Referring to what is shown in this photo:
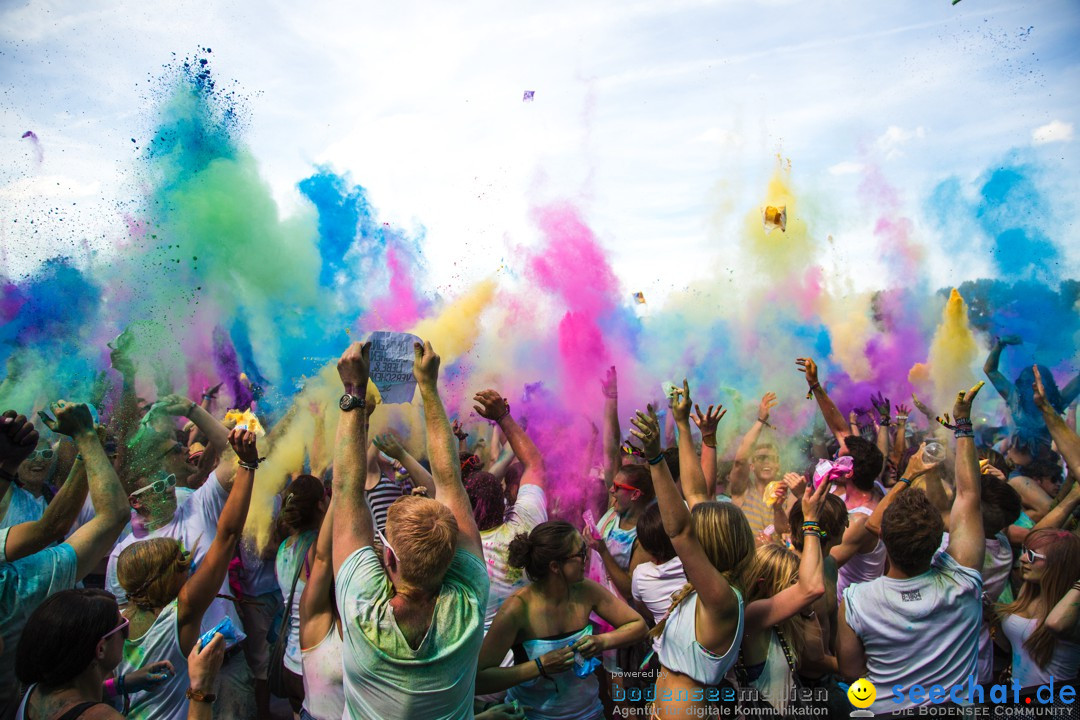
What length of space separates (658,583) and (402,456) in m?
1.65

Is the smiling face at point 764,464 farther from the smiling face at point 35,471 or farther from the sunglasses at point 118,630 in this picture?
the smiling face at point 35,471

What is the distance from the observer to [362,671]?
256 centimetres

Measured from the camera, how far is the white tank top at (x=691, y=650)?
3.10 meters

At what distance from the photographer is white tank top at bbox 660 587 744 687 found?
10.2 ft

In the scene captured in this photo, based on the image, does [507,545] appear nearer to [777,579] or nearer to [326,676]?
[326,676]

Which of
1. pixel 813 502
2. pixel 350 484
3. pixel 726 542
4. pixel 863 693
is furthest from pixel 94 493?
pixel 863 693

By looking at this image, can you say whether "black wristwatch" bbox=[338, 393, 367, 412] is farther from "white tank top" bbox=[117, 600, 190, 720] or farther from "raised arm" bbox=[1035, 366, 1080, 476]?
"raised arm" bbox=[1035, 366, 1080, 476]

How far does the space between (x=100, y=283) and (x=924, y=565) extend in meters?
9.50

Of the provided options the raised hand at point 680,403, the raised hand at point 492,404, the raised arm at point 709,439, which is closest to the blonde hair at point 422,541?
the raised hand at point 680,403

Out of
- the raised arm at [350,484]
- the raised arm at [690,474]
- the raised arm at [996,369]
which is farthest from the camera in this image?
the raised arm at [996,369]

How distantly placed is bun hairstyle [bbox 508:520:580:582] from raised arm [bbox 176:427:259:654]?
4.27 ft

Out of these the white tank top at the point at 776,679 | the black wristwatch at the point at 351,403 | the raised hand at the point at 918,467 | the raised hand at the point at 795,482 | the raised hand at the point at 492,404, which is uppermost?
the black wristwatch at the point at 351,403

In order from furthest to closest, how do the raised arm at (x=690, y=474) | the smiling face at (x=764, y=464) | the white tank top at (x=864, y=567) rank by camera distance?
the smiling face at (x=764, y=464), the white tank top at (x=864, y=567), the raised arm at (x=690, y=474)

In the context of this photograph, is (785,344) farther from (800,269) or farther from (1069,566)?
(1069,566)
